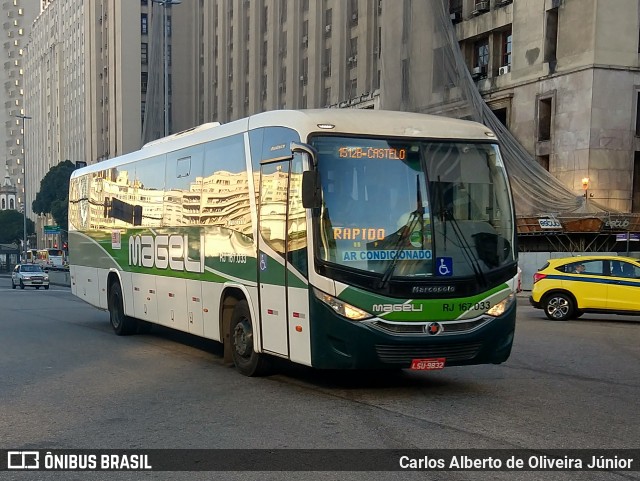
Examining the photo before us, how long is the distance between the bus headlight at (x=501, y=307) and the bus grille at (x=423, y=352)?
40 centimetres

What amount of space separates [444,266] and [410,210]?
0.73 metres

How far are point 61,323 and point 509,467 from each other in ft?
48.1

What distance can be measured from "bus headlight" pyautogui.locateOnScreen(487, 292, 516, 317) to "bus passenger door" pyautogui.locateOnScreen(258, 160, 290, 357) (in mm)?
2365

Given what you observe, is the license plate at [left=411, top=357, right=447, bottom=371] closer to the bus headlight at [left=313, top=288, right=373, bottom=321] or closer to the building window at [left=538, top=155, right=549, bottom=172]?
the bus headlight at [left=313, top=288, right=373, bottom=321]

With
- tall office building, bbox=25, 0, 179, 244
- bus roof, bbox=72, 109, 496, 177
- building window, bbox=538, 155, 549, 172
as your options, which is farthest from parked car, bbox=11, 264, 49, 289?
bus roof, bbox=72, 109, 496, 177

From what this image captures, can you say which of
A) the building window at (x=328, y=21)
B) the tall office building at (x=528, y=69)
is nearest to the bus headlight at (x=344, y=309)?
the tall office building at (x=528, y=69)

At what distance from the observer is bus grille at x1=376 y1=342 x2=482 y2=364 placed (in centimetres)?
809

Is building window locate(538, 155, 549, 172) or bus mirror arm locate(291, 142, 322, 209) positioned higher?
building window locate(538, 155, 549, 172)

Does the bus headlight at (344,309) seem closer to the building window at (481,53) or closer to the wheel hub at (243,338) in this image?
the wheel hub at (243,338)

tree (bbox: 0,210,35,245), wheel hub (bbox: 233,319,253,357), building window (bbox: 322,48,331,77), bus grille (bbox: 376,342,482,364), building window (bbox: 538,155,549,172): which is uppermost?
building window (bbox: 322,48,331,77)

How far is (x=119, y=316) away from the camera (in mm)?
15008

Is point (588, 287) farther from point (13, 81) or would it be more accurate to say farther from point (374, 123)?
point (13, 81)

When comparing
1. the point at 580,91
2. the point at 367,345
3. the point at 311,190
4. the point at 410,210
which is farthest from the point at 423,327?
the point at 580,91

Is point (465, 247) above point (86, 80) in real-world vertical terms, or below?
below
